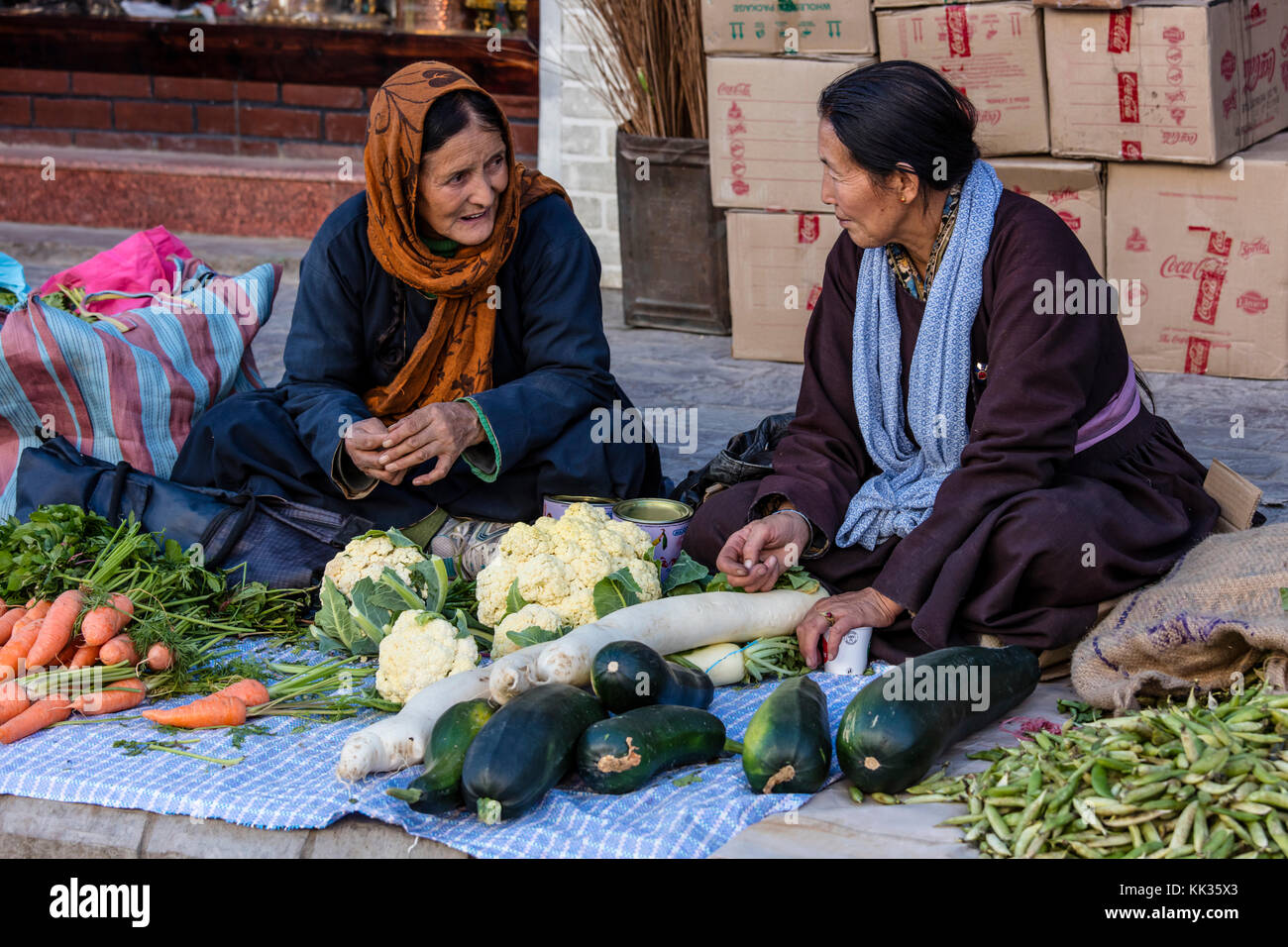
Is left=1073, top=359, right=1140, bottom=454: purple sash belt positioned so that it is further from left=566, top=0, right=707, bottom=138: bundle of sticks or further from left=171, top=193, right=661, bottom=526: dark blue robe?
left=566, top=0, right=707, bottom=138: bundle of sticks

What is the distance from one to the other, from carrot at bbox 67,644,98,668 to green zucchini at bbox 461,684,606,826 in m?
1.00

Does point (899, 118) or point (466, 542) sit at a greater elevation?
point (899, 118)

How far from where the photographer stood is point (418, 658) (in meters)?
2.77

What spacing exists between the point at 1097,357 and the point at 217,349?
2.44 m

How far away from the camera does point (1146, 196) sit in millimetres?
5082

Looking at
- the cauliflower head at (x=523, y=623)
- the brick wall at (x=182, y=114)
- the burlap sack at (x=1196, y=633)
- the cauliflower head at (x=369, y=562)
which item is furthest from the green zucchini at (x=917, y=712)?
the brick wall at (x=182, y=114)

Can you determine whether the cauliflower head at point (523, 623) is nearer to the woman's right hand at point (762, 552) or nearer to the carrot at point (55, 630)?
the woman's right hand at point (762, 552)

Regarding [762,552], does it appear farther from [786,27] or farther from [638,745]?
[786,27]

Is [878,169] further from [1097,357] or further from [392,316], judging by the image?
[392,316]

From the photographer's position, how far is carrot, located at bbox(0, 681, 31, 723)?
9.04 ft

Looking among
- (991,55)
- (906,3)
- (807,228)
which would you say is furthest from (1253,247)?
(807,228)

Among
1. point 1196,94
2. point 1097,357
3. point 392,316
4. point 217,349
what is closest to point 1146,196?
point 1196,94

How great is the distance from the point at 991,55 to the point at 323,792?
149 inches

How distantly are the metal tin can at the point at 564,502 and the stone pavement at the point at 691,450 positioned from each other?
93 cm
